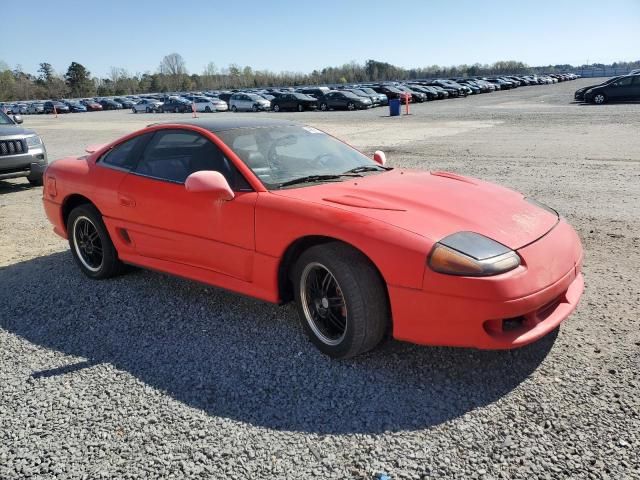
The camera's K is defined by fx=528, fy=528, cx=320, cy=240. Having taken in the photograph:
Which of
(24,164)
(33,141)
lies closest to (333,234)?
(24,164)

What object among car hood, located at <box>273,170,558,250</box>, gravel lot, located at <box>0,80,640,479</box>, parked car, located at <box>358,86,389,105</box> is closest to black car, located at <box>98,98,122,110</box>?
parked car, located at <box>358,86,389,105</box>

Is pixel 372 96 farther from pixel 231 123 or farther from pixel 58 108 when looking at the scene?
pixel 58 108

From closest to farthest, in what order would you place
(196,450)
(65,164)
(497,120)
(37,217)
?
1. (196,450)
2. (65,164)
3. (37,217)
4. (497,120)

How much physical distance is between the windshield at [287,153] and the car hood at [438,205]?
0.86ft

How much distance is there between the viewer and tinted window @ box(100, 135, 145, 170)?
4445 mm

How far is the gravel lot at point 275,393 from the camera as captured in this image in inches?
94.9

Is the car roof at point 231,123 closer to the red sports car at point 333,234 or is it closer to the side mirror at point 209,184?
the red sports car at point 333,234

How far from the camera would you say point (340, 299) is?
319cm

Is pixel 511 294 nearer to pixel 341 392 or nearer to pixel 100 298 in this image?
pixel 341 392

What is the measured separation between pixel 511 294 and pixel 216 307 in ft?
7.50

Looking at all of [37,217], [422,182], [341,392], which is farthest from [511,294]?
[37,217]

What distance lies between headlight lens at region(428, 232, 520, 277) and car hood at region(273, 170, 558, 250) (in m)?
0.08

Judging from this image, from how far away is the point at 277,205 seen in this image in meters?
3.36

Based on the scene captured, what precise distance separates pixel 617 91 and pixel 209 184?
28447mm
